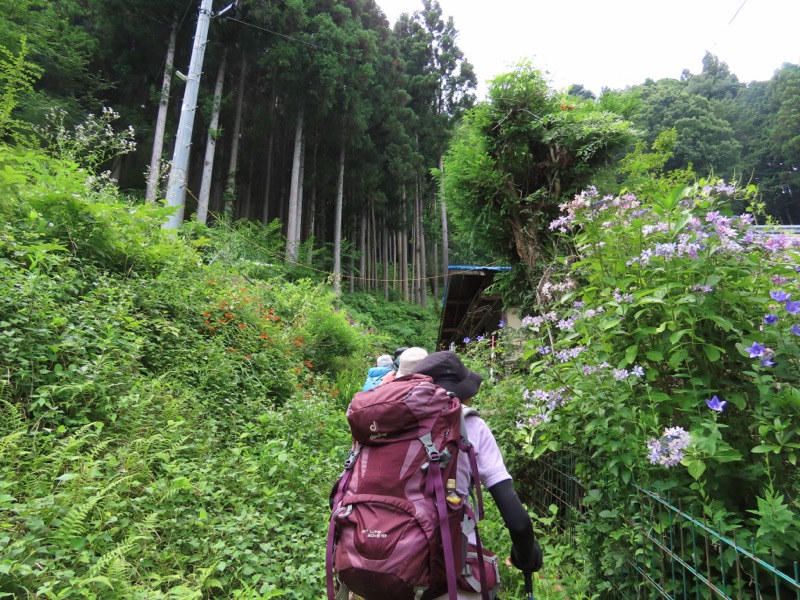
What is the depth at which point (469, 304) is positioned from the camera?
36.8ft

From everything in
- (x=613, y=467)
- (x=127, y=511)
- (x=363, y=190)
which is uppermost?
(x=363, y=190)

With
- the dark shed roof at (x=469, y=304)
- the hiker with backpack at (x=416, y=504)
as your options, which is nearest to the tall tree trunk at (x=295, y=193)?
the dark shed roof at (x=469, y=304)

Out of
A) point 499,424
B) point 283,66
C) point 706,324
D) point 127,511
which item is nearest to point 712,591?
point 706,324

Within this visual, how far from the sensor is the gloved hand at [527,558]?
1.56 metres

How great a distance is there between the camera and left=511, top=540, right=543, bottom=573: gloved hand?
1.56m

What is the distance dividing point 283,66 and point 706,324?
1722cm

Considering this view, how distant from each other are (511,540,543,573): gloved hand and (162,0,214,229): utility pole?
27.4 ft

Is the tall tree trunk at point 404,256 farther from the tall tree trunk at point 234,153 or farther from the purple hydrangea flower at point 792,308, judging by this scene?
the purple hydrangea flower at point 792,308

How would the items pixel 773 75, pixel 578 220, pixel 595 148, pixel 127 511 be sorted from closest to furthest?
pixel 127 511 < pixel 578 220 < pixel 595 148 < pixel 773 75

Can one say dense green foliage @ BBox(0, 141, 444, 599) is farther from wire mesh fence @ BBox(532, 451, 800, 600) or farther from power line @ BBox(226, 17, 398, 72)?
power line @ BBox(226, 17, 398, 72)

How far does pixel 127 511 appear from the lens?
2324mm

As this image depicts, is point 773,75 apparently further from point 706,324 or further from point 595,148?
point 706,324

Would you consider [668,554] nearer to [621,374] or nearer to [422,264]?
[621,374]

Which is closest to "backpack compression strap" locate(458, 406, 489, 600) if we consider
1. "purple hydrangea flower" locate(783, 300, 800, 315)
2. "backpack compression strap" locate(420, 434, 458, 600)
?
"backpack compression strap" locate(420, 434, 458, 600)
